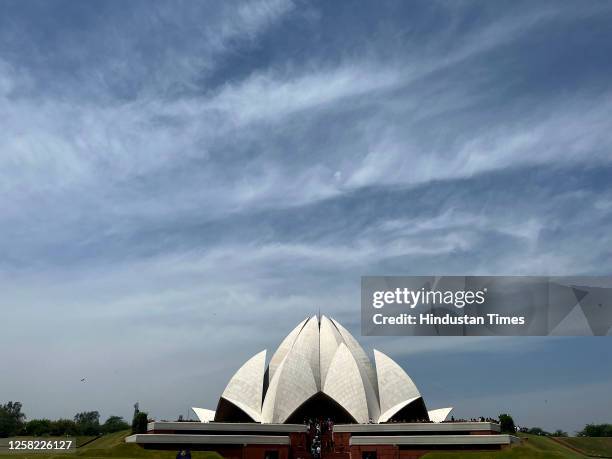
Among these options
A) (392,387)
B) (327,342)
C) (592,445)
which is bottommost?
(592,445)

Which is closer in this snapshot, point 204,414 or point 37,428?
point 204,414

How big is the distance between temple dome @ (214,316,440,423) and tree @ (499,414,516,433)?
192 inches

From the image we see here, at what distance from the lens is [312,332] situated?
42906 millimetres

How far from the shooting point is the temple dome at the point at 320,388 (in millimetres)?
37219

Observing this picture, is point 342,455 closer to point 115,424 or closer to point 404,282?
point 404,282

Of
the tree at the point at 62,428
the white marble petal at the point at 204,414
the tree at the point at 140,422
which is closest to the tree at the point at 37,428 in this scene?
the tree at the point at 62,428

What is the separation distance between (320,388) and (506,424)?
11.3 m

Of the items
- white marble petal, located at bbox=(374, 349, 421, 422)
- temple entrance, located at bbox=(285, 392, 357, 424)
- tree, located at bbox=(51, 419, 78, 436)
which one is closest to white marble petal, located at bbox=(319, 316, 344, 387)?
temple entrance, located at bbox=(285, 392, 357, 424)

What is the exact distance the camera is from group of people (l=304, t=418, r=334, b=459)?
32062mm

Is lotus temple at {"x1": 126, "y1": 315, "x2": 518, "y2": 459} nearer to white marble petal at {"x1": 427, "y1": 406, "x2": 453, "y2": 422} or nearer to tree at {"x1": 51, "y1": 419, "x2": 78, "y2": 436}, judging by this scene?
white marble petal at {"x1": 427, "y1": 406, "x2": 453, "y2": 422}

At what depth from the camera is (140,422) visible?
33312mm

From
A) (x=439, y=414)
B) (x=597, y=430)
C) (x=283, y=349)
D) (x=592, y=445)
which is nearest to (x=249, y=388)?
(x=283, y=349)

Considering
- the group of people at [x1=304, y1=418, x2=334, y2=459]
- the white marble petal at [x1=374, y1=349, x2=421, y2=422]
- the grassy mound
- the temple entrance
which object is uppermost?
the white marble petal at [x1=374, y1=349, x2=421, y2=422]

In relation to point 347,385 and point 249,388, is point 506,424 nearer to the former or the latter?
point 347,385
